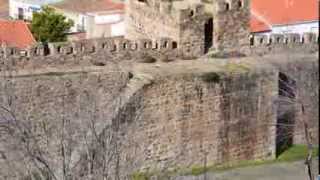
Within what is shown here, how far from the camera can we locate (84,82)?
81.2ft

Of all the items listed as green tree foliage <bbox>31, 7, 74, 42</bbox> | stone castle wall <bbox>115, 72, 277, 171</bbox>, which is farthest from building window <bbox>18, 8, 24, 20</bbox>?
stone castle wall <bbox>115, 72, 277, 171</bbox>

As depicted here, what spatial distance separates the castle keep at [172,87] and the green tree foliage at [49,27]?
802 centimetres

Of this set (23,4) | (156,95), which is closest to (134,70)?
(156,95)

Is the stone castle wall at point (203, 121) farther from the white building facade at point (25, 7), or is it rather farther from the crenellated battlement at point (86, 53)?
the white building facade at point (25, 7)

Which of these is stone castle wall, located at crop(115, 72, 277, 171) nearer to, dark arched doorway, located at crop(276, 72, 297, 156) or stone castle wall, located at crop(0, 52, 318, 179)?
stone castle wall, located at crop(0, 52, 318, 179)

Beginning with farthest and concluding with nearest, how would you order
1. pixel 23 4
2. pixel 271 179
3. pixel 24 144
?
pixel 23 4 < pixel 271 179 < pixel 24 144

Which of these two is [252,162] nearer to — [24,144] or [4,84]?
[4,84]

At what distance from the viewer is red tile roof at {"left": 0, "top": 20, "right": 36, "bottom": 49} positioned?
108 feet

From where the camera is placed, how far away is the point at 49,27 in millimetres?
36656

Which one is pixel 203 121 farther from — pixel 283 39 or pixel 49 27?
pixel 49 27

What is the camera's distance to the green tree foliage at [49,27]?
3616cm

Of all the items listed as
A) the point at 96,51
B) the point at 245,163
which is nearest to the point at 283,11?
the point at 245,163

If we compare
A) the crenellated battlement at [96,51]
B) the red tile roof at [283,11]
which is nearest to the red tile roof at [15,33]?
the crenellated battlement at [96,51]

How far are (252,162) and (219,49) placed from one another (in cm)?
311
